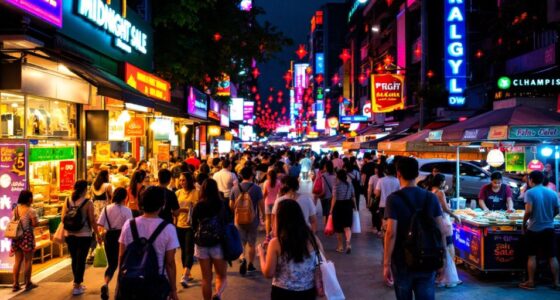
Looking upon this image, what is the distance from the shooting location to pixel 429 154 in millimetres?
15805

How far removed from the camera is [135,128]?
15.3m

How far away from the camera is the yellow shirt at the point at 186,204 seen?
897cm

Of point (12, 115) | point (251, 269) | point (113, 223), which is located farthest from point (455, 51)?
point (113, 223)

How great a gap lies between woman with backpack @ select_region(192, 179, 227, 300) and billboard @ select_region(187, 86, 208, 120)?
1548 cm

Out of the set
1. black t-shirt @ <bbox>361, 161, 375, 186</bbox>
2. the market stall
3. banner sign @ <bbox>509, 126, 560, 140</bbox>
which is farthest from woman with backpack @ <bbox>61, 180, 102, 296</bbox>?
black t-shirt @ <bbox>361, 161, 375, 186</bbox>

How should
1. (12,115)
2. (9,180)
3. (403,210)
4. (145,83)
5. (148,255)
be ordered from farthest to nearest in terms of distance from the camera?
(145,83) < (12,115) < (9,180) < (403,210) < (148,255)

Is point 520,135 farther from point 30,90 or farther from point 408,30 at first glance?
point 408,30

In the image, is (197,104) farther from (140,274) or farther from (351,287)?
(140,274)

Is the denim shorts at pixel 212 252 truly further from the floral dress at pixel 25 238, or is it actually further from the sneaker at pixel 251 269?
the floral dress at pixel 25 238

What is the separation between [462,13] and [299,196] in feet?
71.1

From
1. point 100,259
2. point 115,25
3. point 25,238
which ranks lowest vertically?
point 100,259

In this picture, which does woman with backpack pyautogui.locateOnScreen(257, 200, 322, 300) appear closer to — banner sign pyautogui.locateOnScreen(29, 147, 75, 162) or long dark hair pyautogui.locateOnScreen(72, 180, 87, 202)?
long dark hair pyautogui.locateOnScreen(72, 180, 87, 202)

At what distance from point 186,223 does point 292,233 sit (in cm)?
475

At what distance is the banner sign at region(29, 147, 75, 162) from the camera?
10.3m
